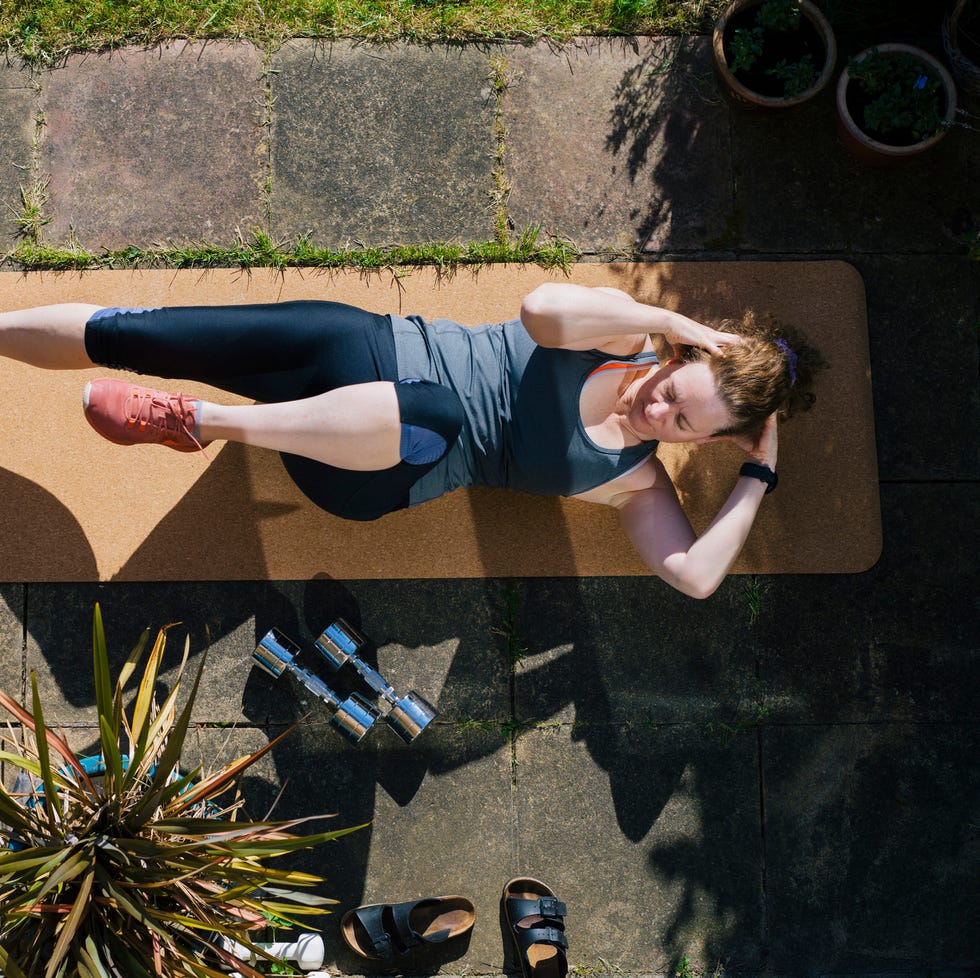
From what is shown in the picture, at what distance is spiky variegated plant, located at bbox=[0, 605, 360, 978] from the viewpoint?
2398mm

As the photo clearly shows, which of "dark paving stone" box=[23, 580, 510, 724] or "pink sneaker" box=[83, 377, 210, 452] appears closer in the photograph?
"pink sneaker" box=[83, 377, 210, 452]

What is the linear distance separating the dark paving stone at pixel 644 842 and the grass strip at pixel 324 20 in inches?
111

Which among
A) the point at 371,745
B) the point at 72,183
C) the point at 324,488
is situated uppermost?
the point at 72,183

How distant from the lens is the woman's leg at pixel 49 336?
2.92 meters

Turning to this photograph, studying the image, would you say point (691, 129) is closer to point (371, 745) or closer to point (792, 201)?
point (792, 201)

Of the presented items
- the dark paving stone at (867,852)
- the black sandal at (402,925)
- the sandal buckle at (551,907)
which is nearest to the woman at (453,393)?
the dark paving stone at (867,852)

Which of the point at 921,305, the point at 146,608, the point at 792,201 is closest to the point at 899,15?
the point at 792,201

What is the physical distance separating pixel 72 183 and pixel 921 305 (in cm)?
343

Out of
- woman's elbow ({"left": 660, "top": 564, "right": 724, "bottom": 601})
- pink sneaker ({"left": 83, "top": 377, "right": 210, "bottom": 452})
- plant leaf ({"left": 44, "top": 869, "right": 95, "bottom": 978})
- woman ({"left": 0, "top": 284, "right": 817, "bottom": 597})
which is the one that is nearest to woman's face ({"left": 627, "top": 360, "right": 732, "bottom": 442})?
woman ({"left": 0, "top": 284, "right": 817, "bottom": 597})

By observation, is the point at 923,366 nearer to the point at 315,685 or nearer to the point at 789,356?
the point at 789,356

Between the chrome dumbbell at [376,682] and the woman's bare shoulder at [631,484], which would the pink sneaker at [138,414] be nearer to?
the chrome dumbbell at [376,682]

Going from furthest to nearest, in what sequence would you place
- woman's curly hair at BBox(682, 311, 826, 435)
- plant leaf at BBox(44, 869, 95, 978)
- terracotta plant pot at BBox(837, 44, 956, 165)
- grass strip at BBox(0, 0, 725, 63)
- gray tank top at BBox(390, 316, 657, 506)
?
grass strip at BBox(0, 0, 725, 63) < terracotta plant pot at BBox(837, 44, 956, 165) < gray tank top at BBox(390, 316, 657, 506) < woman's curly hair at BBox(682, 311, 826, 435) < plant leaf at BBox(44, 869, 95, 978)

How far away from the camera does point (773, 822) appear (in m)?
3.34

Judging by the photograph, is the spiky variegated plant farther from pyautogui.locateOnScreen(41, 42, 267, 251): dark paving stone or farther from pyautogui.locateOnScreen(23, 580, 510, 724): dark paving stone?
pyautogui.locateOnScreen(41, 42, 267, 251): dark paving stone
